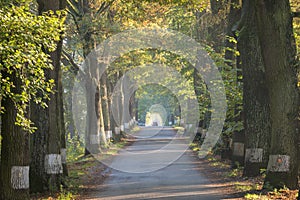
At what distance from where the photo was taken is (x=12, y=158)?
11.8 m

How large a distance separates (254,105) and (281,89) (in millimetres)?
3594

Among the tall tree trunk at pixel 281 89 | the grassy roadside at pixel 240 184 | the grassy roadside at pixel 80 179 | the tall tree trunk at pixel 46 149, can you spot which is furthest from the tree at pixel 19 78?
the tall tree trunk at pixel 281 89

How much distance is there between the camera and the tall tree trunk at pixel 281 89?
13.9m

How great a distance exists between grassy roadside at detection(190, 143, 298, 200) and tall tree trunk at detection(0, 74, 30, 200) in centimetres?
570

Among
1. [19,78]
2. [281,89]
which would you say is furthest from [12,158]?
[281,89]

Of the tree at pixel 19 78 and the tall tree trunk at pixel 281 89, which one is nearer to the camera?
the tree at pixel 19 78

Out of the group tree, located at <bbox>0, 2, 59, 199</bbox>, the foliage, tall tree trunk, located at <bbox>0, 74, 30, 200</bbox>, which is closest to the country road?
tall tree trunk, located at <bbox>0, 74, 30, 200</bbox>

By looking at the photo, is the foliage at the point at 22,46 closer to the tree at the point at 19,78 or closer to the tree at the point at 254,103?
the tree at the point at 19,78

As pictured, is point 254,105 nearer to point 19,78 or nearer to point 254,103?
point 254,103

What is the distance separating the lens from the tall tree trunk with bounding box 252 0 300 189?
45.5ft

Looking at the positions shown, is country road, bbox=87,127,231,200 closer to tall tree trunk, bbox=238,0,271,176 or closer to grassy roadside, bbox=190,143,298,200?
grassy roadside, bbox=190,143,298,200

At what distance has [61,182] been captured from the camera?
16.2 metres

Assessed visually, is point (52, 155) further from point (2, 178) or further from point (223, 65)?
point (223, 65)

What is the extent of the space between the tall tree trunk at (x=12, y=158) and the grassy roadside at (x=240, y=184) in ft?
18.7
